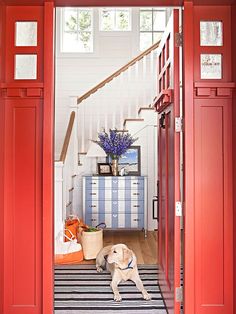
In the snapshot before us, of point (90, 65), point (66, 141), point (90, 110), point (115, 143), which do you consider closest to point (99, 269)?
point (66, 141)

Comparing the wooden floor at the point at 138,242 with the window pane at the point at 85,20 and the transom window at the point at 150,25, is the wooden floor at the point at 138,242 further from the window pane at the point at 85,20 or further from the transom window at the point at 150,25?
the window pane at the point at 85,20

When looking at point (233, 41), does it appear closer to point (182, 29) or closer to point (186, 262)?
point (182, 29)

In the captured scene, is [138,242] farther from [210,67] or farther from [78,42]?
[78,42]

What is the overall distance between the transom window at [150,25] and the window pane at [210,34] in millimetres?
4973

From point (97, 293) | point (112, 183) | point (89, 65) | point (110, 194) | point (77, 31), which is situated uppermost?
point (77, 31)

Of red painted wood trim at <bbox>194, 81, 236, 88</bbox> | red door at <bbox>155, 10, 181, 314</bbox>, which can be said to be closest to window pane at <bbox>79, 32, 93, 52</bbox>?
red door at <bbox>155, 10, 181, 314</bbox>

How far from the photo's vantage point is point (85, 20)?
A: 24.9ft

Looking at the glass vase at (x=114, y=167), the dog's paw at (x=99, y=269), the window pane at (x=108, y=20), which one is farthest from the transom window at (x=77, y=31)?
the dog's paw at (x=99, y=269)

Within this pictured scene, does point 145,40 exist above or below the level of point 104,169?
above

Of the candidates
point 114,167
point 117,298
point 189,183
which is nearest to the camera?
point 189,183

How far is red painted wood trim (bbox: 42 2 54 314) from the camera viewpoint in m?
2.62

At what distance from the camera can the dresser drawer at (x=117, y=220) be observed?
5.95m

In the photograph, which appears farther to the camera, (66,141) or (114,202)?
(114,202)

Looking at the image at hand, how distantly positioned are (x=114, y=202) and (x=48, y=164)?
341 cm
